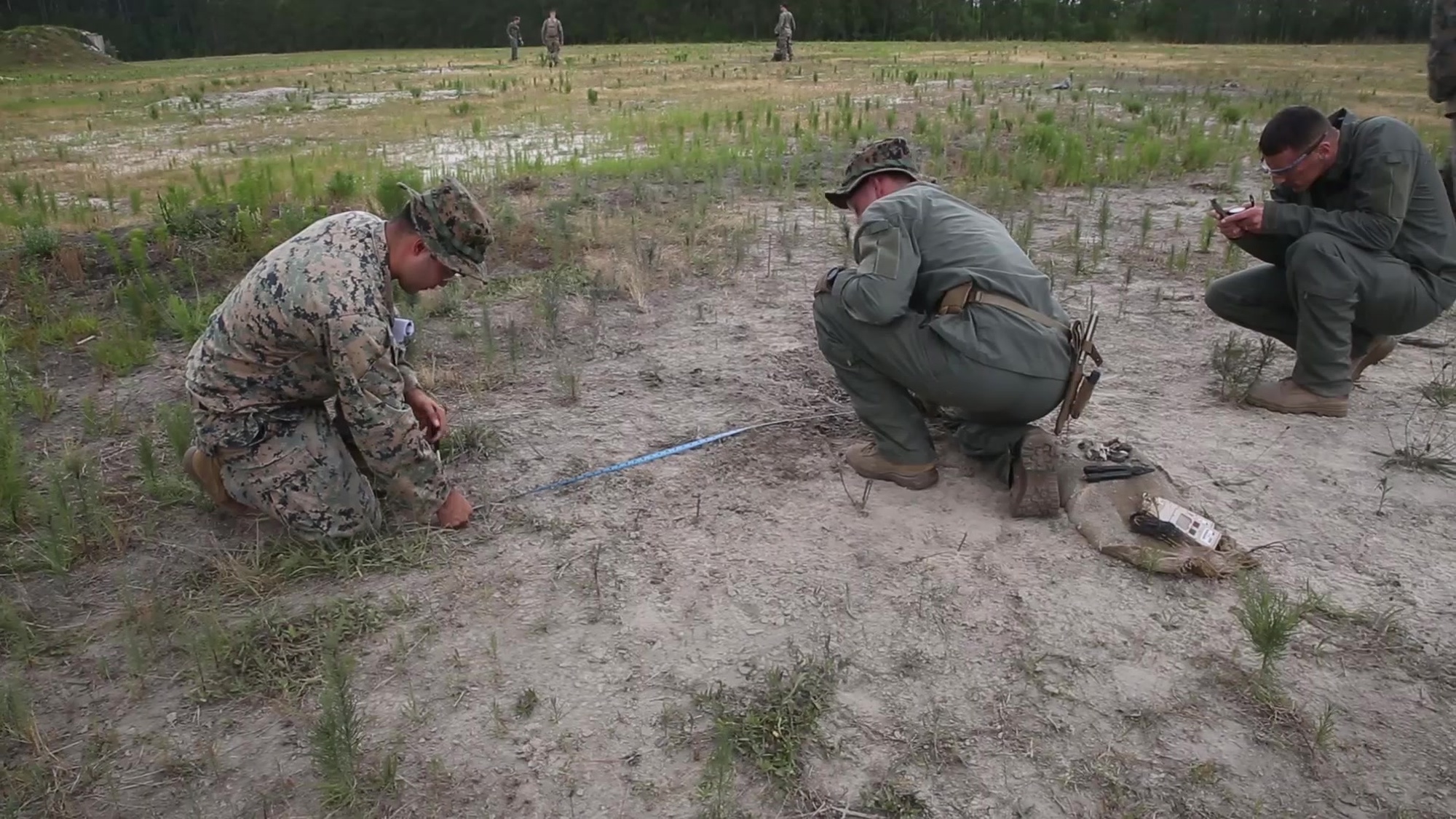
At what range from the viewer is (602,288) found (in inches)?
227

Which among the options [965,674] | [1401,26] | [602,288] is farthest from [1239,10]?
[965,674]

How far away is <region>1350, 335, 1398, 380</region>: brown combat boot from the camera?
14.0 feet

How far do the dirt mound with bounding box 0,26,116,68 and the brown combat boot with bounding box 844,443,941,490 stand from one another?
36313 mm

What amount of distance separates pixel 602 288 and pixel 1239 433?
3.45 metres

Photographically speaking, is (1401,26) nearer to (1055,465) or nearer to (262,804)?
(1055,465)

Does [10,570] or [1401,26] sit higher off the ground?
[1401,26]

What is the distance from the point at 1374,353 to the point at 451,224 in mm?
3960

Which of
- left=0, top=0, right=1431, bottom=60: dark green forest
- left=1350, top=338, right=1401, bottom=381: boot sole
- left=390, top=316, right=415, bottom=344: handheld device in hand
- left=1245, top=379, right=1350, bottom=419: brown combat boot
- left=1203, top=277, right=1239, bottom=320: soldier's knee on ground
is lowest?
left=1245, top=379, right=1350, bottom=419: brown combat boot

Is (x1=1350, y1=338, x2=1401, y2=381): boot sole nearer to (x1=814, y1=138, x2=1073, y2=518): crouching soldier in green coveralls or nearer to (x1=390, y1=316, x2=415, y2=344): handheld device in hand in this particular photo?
(x1=814, y1=138, x2=1073, y2=518): crouching soldier in green coveralls

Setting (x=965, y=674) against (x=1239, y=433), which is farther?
(x=1239, y=433)

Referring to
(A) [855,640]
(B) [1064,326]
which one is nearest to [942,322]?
(B) [1064,326]

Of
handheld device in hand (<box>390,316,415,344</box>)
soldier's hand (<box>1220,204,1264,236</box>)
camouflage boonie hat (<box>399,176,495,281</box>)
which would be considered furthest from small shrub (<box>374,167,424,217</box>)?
soldier's hand (<box>1220,204,1264,236</box>)

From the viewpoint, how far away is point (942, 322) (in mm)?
3256

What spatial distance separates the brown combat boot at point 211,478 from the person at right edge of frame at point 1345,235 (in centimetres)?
404
